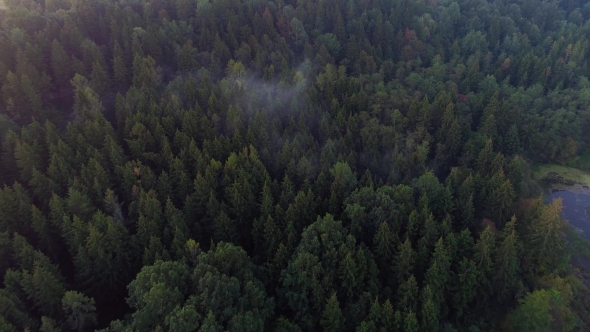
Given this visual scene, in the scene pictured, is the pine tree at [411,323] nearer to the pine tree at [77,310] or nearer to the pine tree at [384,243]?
the pine tree at [384,243]

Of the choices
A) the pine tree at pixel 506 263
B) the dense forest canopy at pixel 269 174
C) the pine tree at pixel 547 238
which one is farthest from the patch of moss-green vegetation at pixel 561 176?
the pine tree at pixel 506 263

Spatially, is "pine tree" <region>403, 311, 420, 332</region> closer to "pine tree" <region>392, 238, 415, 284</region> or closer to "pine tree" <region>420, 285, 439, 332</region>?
"pine tree" <region>420, 285, 439, 332</region>

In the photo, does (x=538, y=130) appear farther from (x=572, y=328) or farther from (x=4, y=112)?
(x=4, y=112)

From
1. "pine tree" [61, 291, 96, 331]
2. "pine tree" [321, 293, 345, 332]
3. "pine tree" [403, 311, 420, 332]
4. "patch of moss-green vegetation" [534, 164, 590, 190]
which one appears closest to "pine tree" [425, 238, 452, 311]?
"pine tree" [403, 311, 420, 332]

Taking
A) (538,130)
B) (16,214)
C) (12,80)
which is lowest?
(538,130)

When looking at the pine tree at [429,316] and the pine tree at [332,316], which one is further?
the pine tree at [429,316]

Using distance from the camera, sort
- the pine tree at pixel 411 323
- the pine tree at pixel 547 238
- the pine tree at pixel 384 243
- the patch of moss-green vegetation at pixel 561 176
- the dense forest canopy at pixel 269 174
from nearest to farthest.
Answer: the pine tree at pixel 411 323, the dense forest canopy at pixel 269 174, the pine tree at pixel 384 243, the pine tree at pixel 547 238, the patch of moss-green vegetation at pixel 561 176

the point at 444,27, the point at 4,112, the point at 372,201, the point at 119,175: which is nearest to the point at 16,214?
the point at 119,175
